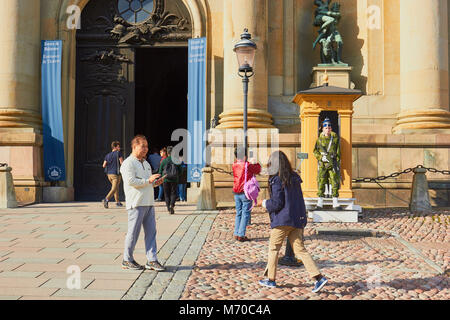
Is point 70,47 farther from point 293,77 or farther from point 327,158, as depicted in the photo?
point 327,158

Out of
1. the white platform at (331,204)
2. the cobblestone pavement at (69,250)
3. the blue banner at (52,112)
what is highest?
the blue banner at (52,112)

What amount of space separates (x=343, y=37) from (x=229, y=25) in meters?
4.38

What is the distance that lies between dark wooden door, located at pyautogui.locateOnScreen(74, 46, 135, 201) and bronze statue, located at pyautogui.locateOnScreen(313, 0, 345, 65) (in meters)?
6.48

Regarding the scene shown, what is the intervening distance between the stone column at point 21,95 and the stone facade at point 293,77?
0.03 meters

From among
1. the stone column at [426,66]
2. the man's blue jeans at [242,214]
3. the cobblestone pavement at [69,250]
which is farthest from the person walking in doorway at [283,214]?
→ the stone column at [426,66]

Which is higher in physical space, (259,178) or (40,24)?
(40,24)

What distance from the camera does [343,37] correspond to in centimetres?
1511

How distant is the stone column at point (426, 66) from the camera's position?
508 inches

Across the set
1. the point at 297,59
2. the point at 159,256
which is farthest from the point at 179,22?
the point at 159,256

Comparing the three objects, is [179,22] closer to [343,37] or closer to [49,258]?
[343,37]

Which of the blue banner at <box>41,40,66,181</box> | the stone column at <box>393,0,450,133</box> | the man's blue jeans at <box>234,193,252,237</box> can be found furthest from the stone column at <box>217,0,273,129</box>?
the man's blue jeans at <box>234,193,252,237</box>

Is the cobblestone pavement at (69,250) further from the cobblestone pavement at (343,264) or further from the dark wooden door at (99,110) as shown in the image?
the dark wooden door at (99,110)

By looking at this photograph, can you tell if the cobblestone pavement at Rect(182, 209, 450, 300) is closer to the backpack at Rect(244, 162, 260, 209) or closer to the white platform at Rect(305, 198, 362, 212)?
the white platform at Rect(305, 198, 362, 212)

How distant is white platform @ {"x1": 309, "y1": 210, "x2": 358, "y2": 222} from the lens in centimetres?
924
